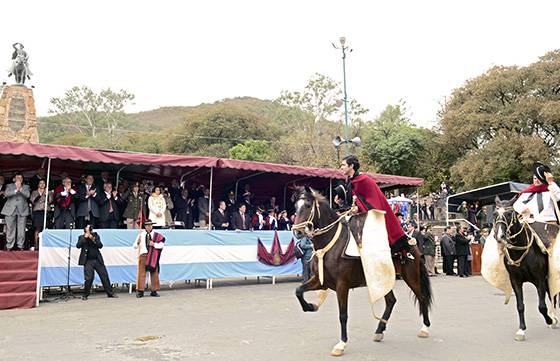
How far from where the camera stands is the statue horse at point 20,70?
80.3 feet

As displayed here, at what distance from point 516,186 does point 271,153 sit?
3249 cm

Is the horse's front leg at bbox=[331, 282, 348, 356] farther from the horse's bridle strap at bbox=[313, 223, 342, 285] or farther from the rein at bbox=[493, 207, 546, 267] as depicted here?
the rein at bbox=[493, 207, 546, 267]

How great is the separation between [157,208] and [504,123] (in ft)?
86.9

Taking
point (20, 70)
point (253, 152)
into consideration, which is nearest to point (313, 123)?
point (253, 152)

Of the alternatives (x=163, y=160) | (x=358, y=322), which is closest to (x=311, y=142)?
(x=163, y=160)

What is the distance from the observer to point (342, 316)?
6234mm

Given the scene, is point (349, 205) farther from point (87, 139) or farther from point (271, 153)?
point (87, 139)

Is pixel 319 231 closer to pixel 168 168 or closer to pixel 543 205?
pixel 543 205

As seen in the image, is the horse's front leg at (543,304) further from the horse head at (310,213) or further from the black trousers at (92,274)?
the black trousers at (92,274)

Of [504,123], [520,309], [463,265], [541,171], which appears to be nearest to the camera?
[520,309]

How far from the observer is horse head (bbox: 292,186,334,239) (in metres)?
6.59

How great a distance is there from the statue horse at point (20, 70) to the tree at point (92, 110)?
4407 centimetres

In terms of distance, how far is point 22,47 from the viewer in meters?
25.7

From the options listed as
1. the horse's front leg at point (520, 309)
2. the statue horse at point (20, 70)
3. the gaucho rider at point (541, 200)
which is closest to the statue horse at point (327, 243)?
the horse's front leg at point (520, 309)
